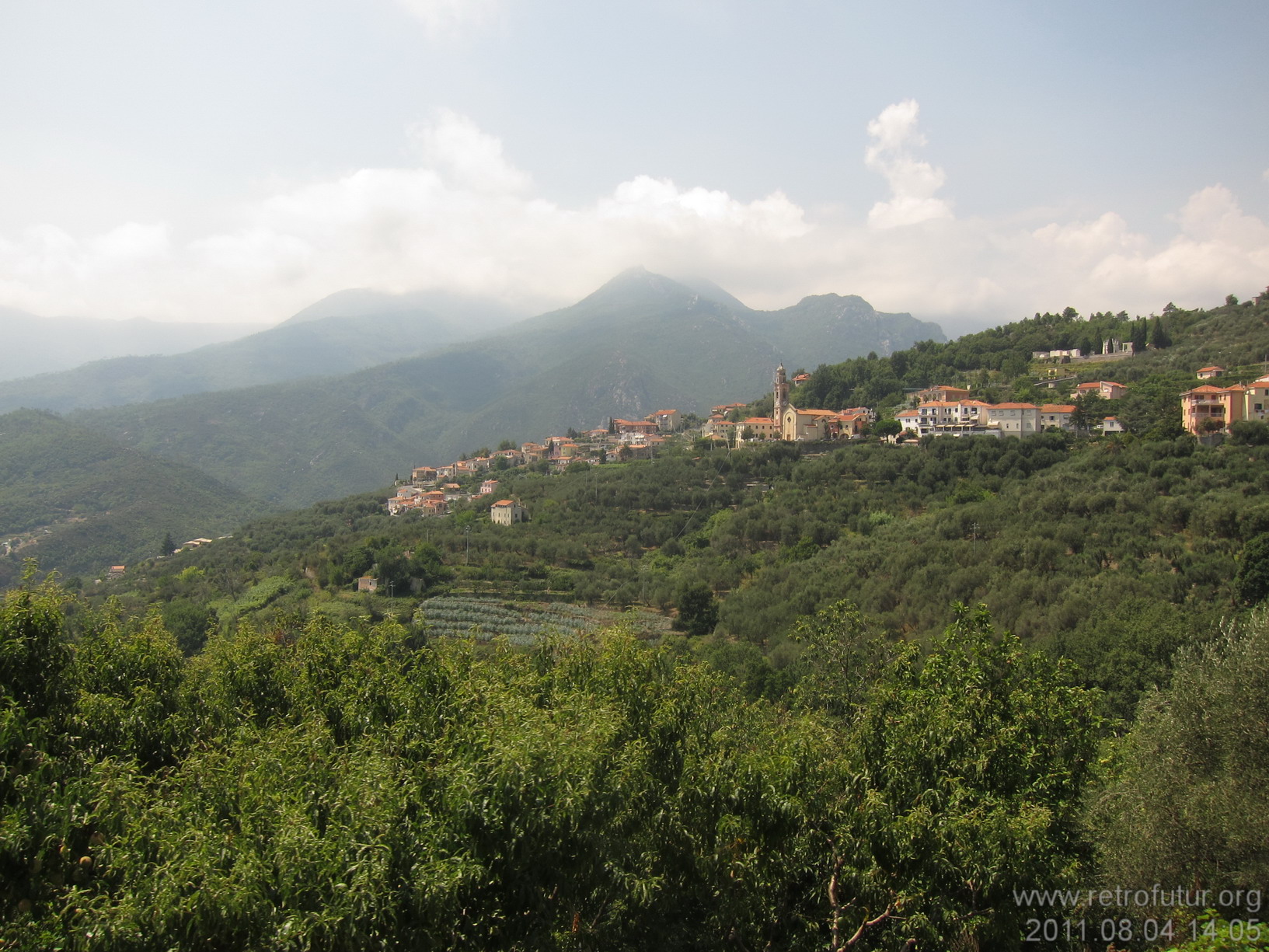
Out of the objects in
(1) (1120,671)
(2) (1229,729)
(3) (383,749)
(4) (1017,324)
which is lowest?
(1) (1120,671)

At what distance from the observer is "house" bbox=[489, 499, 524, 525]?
2270 inches

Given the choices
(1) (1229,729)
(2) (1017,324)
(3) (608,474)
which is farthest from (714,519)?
(2) (1017,324)

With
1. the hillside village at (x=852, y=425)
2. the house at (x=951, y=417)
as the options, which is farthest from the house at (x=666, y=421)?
the house at (x=951, y=417)

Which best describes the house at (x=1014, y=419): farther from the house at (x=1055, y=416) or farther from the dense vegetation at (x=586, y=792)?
the dense vegetation at (x=586, y=792)

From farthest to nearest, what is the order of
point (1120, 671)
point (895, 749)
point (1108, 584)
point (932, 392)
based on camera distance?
point (932, 392), point (1108, 584), point (1120, 671), point (895, 749)

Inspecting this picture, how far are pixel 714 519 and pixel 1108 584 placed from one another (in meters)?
28.5

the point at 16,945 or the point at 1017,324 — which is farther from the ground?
the point at 1017,324

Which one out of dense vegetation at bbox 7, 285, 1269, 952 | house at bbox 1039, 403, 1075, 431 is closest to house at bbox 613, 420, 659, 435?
house at bbox 1039, 403, 1075, 431

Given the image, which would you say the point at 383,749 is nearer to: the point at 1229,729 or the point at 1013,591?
the point at 1229,729

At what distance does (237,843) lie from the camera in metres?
5.40

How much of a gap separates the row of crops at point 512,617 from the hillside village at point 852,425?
17.5 metres

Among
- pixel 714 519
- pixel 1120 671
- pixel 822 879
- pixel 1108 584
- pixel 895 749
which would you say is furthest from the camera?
pixel 714 519

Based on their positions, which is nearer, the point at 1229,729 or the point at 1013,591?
the point at 1229,729

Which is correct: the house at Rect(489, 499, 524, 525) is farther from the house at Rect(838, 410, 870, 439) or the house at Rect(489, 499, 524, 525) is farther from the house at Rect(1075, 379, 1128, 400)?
the house at Rect(1075, 379, 1128, 400)
